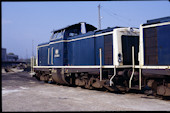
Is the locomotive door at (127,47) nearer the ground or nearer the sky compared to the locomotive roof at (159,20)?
nearer the ground

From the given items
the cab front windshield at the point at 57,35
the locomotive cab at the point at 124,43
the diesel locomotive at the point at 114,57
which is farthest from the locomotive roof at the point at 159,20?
the cab front windshield at the point at 57,35

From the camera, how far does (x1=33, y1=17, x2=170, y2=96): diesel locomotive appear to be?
26.3ft

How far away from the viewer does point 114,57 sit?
9656 millimetres

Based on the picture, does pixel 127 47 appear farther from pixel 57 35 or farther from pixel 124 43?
pixel 57 35

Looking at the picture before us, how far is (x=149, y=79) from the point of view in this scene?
8.42 meters

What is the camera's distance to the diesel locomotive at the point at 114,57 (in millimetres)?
8016

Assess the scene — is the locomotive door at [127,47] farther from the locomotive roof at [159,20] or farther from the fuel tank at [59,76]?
the fuel tank at [59,76]

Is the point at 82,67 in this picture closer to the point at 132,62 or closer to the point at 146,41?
the point at 132,62

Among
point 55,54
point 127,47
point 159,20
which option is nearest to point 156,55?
point 159,20

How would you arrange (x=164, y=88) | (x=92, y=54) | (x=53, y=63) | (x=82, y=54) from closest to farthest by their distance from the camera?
(x=164, y=88) < (x=92, y=54) < (x=82, y=54) < (x=53, y=63)

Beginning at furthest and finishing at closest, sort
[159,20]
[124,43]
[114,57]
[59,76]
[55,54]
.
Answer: [55,54] < [59,76] < [124,43] < [114,57] < [159,20]

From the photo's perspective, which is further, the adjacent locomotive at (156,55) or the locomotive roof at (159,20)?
the locomotive roof at (159,20)

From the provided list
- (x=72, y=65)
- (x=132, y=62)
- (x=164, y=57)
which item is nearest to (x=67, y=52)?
(x=72, y=65)

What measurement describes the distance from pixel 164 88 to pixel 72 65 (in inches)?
250
